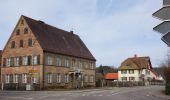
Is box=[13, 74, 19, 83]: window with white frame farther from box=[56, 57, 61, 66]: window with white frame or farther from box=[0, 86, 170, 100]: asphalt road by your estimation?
box=[0, 86, 170, 100]: asphalt road

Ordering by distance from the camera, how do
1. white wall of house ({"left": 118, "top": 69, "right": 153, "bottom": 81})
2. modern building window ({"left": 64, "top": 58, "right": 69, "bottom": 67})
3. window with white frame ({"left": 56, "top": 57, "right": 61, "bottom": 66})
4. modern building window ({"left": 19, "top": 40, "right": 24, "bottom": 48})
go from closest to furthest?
modern building window ({"left": 19, "top": 40, "right": 24, "bottom": 48}) < window with white frame ({"left": 56, "top": 57, "right": 61, "bottom": 66}) < modern building window ({"left": 64, "top": 58, "right": 69, "bottom": 67}) < white wall of house ({"left": 118, "top": 69, "right": 153, "bottom": 81})

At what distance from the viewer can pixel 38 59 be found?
176 feet

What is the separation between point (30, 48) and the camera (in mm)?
55312

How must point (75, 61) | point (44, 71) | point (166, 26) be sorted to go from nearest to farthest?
1. point (166, 26)
2. point (44, 71)
3. point (75, 61)

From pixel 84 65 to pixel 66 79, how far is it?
944 centimetres

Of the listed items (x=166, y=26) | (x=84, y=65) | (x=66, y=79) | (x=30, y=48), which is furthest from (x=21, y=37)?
(x=166, y=26)

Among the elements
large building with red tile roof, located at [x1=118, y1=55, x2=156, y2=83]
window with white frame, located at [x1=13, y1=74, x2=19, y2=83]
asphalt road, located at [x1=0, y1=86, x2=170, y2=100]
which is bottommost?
asphalt road, located at [x1=0, y1=86, x2=170, y2=100]

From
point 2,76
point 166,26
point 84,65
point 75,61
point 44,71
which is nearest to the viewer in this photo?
point 166,26

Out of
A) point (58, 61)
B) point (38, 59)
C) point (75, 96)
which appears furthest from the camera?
point (58, 61)

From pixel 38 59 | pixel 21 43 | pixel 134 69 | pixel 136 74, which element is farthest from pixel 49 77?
pixel 136 74

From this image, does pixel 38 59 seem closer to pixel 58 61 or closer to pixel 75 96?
pixel 58 61

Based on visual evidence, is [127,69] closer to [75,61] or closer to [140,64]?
[140,64]

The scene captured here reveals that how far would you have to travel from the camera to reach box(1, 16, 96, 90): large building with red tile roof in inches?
2112

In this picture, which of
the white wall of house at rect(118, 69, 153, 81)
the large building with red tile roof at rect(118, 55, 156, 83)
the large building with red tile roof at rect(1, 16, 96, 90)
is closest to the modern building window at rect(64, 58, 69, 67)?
the large building with red tile roof at rect(1, 16, 96, 90)
